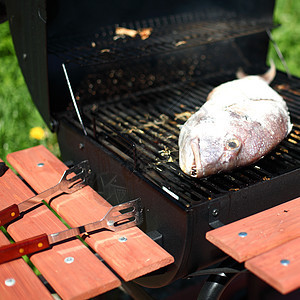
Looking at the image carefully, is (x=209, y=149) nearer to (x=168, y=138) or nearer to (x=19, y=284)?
(x=168, y=138)

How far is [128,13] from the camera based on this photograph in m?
3.35

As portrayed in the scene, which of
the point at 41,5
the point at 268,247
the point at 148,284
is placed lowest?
the point at 148,284

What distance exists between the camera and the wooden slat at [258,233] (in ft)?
5.90

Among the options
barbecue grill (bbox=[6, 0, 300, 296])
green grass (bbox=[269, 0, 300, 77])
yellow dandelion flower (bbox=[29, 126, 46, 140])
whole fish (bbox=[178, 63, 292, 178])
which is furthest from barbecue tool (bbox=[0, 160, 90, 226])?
green grass (bbox=[269, 0, 300, 77])

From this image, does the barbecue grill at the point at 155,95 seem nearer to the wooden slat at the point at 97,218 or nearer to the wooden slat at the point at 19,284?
the wooden slat at the point at 97,218

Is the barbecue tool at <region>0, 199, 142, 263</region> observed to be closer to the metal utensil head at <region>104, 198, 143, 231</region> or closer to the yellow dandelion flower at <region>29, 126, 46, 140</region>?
the metal utensil head at <region>104, 198, 143, 231</region>

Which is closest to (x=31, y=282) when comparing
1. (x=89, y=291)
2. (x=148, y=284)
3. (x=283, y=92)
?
(x=89, y=291)

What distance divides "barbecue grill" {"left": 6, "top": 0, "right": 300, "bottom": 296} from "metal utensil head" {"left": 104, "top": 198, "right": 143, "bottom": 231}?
0.05 m

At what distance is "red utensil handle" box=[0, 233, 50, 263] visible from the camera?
184cm

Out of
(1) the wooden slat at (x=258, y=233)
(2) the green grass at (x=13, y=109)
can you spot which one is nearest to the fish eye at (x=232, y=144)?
(1) the wooden slat at (x=258, y=233)

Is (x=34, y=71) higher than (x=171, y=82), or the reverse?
(x=34, y=71)

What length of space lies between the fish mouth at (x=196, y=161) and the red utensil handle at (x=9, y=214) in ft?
2.59

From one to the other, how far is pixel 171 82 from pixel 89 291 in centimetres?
213

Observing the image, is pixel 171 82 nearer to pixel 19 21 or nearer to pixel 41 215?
pixel 19 21
